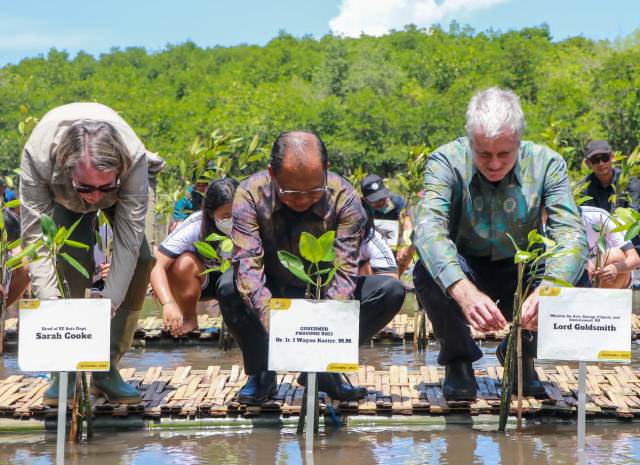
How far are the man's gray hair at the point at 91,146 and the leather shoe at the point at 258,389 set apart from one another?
1184 millimetres

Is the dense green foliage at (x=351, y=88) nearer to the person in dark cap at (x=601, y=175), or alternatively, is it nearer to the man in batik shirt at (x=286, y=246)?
the person in dark cap at (x=601, y=175)

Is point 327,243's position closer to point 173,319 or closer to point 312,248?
point 312,248

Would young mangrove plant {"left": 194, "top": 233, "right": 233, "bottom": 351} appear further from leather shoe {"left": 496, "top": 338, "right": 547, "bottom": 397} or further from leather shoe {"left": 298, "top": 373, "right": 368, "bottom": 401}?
leather shoe {"left": 496, "top": 338, "right": 547, "bottom": 397}

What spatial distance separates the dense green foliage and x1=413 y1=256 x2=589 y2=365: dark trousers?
30.1 metres

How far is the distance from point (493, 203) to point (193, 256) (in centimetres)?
268

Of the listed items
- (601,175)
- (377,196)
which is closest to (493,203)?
(601,175)

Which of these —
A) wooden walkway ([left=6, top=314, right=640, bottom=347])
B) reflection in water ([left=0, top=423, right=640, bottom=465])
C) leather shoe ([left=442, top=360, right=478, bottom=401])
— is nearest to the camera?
reflection in water ([left=0, top=423, right=640, bottom=465])

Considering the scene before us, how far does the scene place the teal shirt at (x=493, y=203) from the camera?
4164 mm

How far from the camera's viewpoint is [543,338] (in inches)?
140

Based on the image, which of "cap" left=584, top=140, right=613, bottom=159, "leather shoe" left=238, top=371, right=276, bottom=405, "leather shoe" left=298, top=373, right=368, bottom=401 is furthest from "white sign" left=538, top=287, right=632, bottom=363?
"cap" left=584, top=140, right=613, bottom=159

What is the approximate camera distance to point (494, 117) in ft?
13.1

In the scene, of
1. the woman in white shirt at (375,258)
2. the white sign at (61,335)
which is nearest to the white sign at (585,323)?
the white sign at (61,335)

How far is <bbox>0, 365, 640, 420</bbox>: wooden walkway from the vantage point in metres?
4.25

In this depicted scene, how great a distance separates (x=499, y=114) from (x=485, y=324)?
0.91 m
